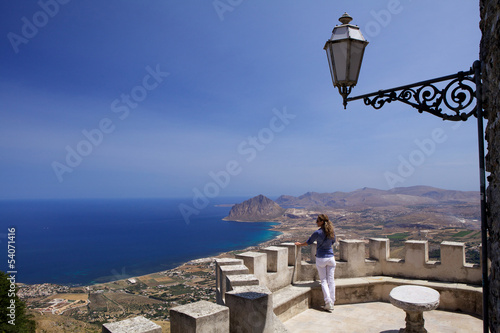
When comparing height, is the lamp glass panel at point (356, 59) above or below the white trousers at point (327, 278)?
above

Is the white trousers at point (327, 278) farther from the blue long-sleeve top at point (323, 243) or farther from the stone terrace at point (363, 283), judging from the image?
the stone terrace at point (363, 283)

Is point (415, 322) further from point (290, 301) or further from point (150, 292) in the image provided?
point (150, 292)

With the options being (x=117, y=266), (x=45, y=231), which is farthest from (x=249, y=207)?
(x=117, y=266)

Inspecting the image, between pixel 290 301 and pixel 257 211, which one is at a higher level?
pixel 290 301

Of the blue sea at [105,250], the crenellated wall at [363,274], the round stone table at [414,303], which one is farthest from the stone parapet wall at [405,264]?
the blue sea at [105,250]

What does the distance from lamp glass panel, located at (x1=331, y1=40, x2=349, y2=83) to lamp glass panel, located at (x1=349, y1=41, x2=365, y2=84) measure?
0.26 feet

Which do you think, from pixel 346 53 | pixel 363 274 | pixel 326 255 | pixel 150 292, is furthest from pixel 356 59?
pixel 150 292

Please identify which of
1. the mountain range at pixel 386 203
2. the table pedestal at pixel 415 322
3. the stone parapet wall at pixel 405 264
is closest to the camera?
the table pedestal at pixel 415 322

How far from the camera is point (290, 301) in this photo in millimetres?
5641

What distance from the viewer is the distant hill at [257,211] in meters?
148

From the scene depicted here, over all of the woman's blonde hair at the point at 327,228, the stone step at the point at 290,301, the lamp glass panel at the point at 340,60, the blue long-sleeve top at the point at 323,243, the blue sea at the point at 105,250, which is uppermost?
the lamp glass panel at the point at 340,60

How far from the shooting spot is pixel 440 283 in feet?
20.2

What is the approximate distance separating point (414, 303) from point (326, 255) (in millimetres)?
1705

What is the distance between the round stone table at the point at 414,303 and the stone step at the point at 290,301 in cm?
176
